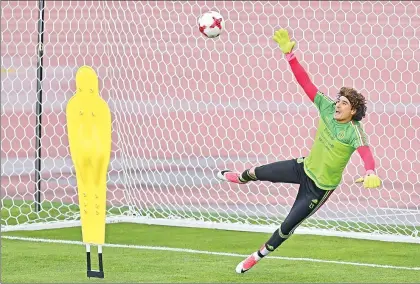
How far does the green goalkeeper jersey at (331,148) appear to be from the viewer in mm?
8438

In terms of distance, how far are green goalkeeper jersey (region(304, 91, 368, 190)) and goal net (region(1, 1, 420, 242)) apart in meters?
2.03

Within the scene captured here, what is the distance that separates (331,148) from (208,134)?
7.06 metres

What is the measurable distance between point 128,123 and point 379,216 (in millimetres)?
2856

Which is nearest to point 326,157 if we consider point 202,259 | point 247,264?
point 247,264

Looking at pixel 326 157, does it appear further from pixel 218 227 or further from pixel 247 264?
pixel 218 227

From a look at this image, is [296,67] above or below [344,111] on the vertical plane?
above

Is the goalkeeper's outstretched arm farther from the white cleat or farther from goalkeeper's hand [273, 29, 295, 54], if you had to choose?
the white cleat

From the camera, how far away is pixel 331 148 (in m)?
8.50

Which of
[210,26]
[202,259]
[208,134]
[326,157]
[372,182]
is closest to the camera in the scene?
[372,182]

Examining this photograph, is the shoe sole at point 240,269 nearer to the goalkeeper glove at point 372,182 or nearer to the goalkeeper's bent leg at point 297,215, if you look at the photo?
the goalkeeper's bent leg at point 297,215

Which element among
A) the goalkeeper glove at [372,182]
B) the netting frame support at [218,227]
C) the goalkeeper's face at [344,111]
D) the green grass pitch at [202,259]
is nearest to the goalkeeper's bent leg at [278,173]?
the goalkeeper's face at [344,111]

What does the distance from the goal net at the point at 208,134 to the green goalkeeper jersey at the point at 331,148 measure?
2.03m

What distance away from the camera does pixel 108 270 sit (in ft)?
28.3

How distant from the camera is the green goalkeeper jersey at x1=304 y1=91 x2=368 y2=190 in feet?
27.7
